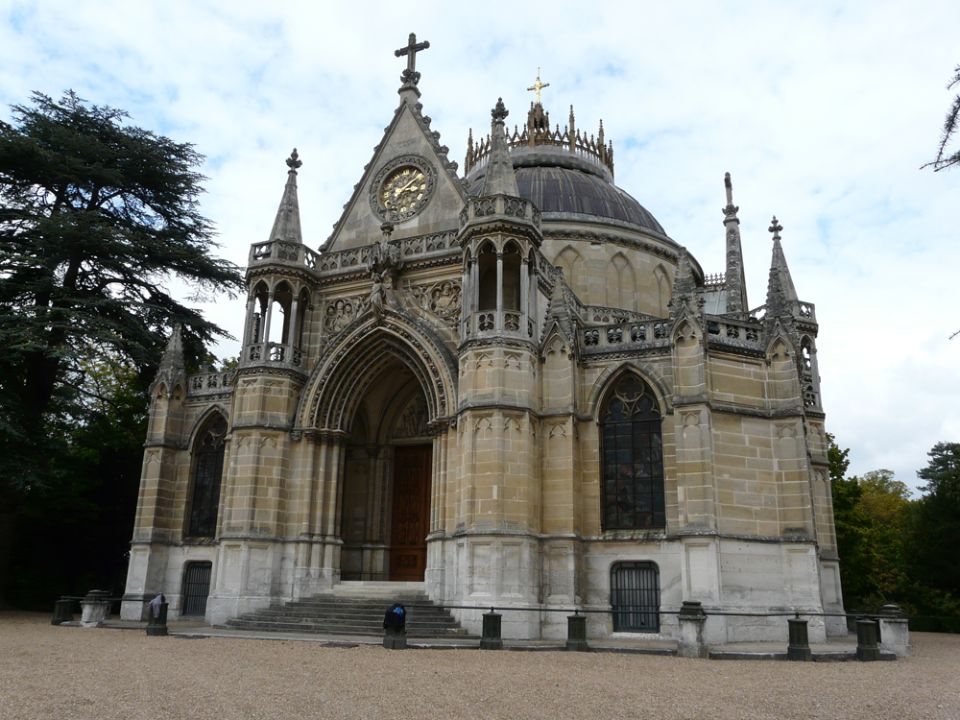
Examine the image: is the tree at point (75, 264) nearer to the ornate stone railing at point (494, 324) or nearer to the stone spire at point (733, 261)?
the ornate stone railing at point (494, 324)

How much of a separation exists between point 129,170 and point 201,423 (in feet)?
32.2

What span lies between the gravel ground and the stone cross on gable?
17.7m

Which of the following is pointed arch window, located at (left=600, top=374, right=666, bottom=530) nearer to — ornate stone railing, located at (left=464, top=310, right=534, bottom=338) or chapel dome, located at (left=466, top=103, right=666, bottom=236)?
ornate stone railing, located at (left=464, top=310, right=534, bottom=338)

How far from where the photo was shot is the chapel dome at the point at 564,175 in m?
30.3

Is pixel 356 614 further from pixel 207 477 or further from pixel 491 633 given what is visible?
pixel 207 477

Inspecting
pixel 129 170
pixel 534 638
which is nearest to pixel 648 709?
pixel 534 638

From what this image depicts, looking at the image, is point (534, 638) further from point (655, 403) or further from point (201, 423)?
point (201, 423)

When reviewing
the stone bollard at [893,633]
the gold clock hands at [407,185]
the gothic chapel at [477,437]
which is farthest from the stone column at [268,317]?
the stone bollard at [893,633]

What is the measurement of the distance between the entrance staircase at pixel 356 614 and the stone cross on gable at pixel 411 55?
50.4ft

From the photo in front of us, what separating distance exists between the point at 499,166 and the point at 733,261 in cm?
1129

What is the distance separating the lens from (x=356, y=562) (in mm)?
23297

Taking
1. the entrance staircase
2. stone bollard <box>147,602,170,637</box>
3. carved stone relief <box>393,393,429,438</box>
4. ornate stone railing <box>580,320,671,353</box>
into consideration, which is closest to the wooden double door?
carved stone relief <box>393,393,429,438</box>

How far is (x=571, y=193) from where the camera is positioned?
3064cm

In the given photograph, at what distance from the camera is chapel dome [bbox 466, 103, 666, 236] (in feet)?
99.3
